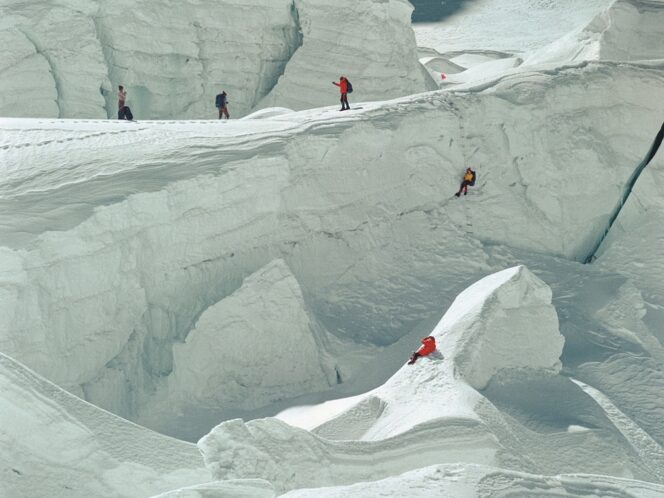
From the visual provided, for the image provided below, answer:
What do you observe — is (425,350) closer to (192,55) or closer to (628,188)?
(628,188)

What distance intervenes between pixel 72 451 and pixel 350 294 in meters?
4.76

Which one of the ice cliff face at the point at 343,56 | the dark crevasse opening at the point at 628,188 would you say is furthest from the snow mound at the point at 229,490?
the ice cliff face at the point at 343,56

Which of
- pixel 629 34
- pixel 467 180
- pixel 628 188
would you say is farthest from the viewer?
pixel 629 34

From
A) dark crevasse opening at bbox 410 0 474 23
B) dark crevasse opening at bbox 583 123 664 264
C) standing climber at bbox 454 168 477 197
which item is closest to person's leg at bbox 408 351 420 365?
standing climber at bbox 454 168 477 197

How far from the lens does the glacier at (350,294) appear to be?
685cm

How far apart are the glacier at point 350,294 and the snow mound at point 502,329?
3 centimetres

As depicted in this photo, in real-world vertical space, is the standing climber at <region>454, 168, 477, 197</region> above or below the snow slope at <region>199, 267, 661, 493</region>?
above

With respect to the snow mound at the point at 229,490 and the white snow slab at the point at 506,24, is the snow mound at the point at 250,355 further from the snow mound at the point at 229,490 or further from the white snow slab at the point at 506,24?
the white snow slab at the point at 506,24

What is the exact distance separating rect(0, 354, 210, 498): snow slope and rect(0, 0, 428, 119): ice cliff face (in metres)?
9.78

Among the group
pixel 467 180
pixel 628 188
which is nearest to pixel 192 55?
pixel 467 180

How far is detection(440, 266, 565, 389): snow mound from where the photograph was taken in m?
8.98

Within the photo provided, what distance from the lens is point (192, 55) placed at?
1683cm

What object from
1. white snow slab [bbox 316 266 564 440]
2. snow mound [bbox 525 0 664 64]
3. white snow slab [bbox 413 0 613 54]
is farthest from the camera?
white snow slab [bbox 413 0 613 54]

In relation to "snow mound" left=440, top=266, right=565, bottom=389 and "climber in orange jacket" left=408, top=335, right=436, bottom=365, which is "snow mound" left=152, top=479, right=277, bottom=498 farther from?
"snow mound" left=440, top=266, right=565, bottom=389
